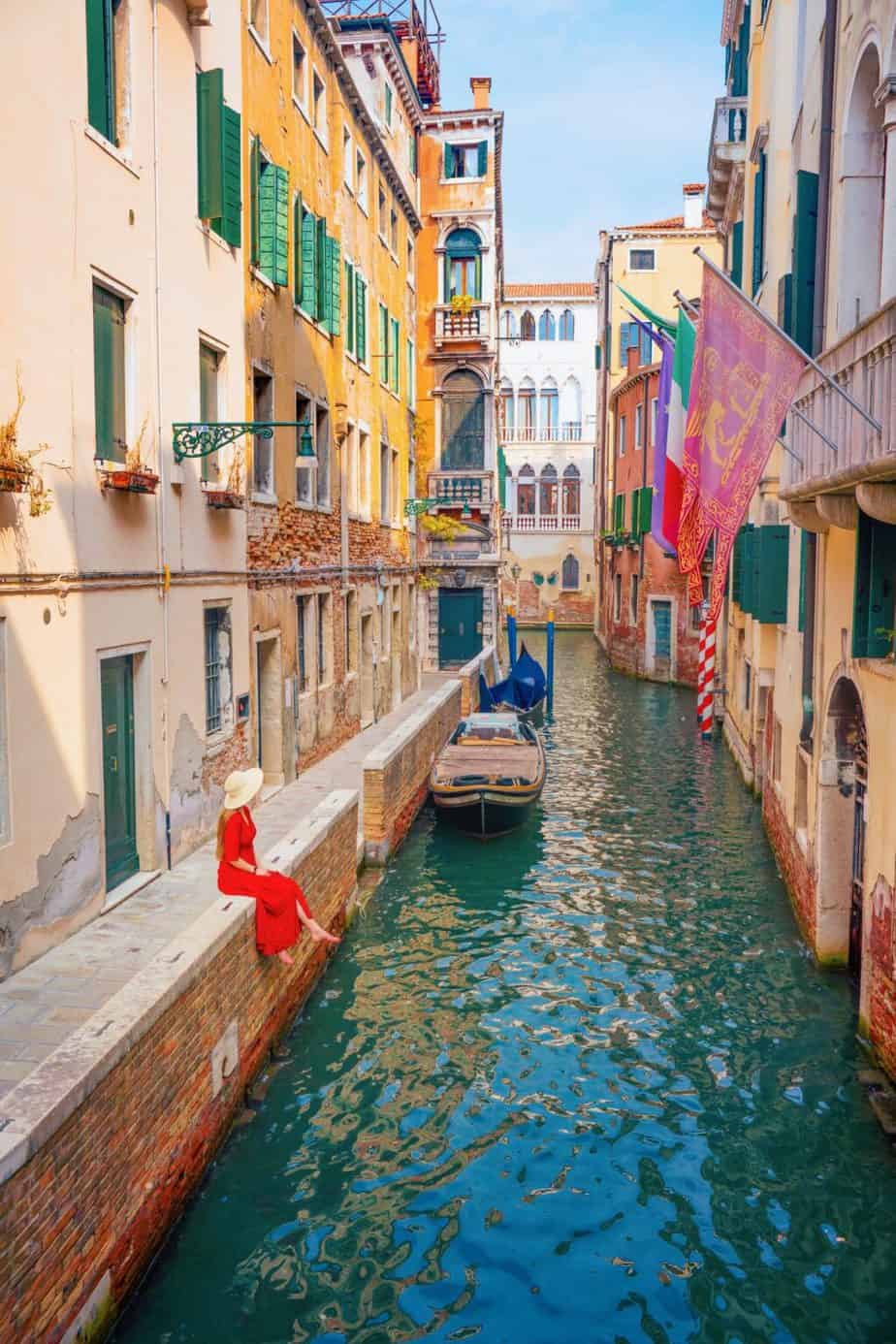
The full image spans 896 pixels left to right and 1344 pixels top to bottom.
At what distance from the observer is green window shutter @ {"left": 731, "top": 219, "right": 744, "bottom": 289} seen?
14664 millimetres

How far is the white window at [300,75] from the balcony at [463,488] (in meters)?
13.0

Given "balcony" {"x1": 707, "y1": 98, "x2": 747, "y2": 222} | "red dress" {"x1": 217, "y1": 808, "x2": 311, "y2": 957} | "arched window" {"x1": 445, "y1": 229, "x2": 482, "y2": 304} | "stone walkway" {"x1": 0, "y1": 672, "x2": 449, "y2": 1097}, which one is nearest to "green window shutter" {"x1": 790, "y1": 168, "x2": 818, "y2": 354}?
"red dress" {"x1": 217, "y1": 808, "x2": 311, "y2": 957}

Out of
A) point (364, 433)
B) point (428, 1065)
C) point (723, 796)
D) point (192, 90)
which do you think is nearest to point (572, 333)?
point (364, 433)

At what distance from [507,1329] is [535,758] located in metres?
9.77

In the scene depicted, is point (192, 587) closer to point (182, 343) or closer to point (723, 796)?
point (182, 343)

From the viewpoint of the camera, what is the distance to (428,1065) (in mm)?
7430

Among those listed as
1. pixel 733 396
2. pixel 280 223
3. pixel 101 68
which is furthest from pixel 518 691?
pixel 101 68

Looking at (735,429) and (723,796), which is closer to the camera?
(735,429)

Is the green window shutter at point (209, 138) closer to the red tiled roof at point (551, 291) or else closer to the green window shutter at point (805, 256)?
the green window shutter at point (805, 256)

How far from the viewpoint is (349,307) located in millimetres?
15836

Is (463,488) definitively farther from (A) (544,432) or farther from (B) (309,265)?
(A) (544,432)

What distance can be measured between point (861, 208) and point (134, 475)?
5.37 m

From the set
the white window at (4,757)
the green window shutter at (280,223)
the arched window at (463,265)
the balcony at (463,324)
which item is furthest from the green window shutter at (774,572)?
the arched window at (463,265)

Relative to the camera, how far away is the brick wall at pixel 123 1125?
3.94 m
